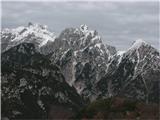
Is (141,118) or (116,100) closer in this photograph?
(141,118)

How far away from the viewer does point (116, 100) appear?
169750 mm

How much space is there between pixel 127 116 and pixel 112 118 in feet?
14.4

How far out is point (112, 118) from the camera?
6083 inches

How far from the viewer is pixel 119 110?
160250mm

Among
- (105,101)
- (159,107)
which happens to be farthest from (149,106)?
(105,101)

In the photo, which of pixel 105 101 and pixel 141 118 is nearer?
pixel 141 118

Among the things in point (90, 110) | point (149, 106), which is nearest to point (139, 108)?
point (149, 106)

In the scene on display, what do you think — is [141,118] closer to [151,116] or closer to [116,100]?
[151,116]

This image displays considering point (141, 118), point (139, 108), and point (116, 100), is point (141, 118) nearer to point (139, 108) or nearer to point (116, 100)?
point (139, 108)

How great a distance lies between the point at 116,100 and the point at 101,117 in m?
15.2

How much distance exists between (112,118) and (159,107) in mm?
19248

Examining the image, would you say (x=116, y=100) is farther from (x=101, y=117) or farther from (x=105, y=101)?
(x=101, y=117)

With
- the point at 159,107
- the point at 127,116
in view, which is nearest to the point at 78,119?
the point at 127,116

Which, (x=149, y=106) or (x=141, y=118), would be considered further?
(x=149, y=106)
